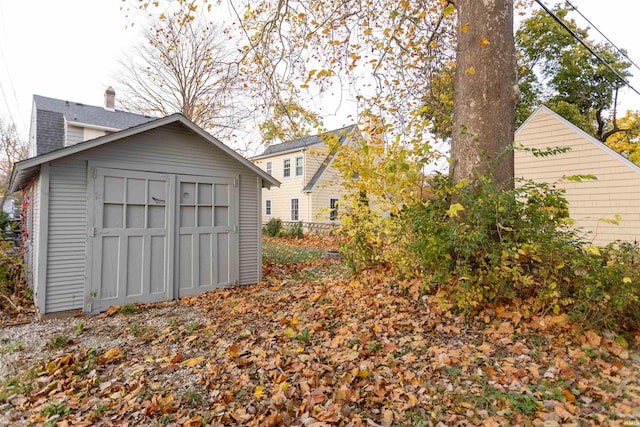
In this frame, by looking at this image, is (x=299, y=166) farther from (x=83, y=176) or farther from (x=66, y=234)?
(x=66, y=234)

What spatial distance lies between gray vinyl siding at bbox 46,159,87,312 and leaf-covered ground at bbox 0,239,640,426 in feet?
1.73

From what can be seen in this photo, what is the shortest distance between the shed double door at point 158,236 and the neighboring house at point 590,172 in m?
8.15

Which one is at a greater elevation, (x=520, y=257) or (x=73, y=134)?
(x=73, y=134)

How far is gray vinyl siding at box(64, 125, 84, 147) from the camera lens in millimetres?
11398

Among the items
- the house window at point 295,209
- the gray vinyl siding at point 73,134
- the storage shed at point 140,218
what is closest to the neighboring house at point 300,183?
the house window at point 295,209

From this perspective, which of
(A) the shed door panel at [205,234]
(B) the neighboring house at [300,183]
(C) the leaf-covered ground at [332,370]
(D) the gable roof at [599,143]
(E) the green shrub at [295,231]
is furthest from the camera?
(B) the neighboring house at [300,183]

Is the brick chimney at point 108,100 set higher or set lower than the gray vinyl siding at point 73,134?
higher

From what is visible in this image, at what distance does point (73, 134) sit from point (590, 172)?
1671cm

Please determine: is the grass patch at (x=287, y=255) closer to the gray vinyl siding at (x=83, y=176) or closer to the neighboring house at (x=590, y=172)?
the gray vinyl siding at (x=83, y=176)

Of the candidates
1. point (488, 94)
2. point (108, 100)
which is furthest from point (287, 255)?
point (108, 100)

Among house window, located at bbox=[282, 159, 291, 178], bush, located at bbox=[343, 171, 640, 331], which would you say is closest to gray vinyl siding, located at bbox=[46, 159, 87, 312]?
bush, located at bbox=[343, 171, 640, 331]

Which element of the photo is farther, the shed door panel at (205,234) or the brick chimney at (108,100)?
the brick chimney at (108,100)

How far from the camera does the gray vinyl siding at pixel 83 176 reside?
4887mm

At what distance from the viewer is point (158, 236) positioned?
18.7 feet
